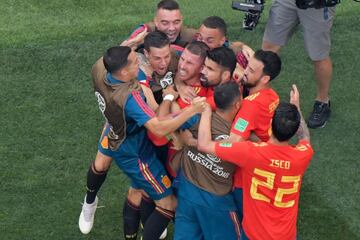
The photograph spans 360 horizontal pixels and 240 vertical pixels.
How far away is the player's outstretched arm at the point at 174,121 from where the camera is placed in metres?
4.79

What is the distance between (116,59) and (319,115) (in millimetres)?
3341

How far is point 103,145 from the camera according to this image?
5887 millimetres

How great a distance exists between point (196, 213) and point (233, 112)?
2.55ft

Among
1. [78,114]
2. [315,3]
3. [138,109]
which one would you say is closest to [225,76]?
[138,109]

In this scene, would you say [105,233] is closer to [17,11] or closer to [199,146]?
[199,146]

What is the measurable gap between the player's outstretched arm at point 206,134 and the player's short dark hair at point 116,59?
0.69 metres

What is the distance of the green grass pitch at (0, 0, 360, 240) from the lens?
20.9ft

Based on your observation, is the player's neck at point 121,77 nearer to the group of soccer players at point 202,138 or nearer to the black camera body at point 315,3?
the group of soccer players at point 202,138

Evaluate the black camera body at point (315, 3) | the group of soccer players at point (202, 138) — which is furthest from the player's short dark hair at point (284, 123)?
the black camera body at point (315, 3)

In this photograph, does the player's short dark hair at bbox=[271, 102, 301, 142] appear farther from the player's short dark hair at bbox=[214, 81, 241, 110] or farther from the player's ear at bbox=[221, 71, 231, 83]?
the player's ear at bbox=[221, 71, 231, 83]

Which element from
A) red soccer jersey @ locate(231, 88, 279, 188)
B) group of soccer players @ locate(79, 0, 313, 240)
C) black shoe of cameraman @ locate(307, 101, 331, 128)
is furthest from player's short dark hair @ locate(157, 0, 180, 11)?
black shoe of cameraman @ locate(307, 101, 331, 128)

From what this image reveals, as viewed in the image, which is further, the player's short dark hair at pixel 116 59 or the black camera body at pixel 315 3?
the black camera body at pixel 315 3

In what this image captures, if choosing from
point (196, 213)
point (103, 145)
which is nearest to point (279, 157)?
point (196, 213)

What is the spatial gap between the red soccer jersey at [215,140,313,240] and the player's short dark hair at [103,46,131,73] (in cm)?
93
